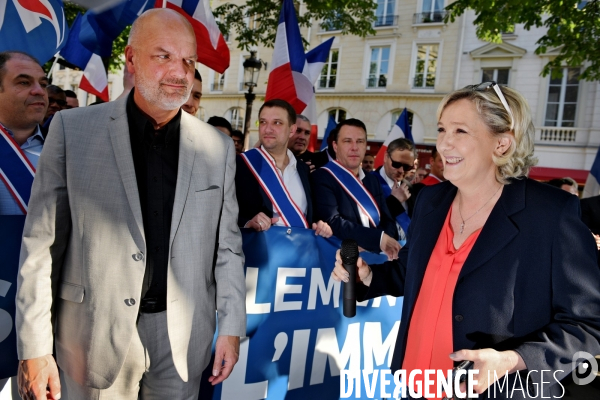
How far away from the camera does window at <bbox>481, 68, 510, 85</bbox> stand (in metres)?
20.0

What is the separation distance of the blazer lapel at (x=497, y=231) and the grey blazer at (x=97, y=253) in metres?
1.04

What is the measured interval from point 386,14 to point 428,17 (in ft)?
7.46

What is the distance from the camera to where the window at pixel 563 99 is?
Answer: 60.3ft

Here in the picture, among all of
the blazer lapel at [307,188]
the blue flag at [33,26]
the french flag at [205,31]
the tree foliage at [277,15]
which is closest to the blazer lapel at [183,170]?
the blazer lapel at [307,188]

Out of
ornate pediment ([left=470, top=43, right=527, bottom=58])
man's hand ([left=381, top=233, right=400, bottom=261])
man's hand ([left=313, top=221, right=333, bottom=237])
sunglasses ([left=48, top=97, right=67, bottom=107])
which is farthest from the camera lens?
ornate pediment ([left=470, top=43, right=527, bottom=58])

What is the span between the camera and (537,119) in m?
19.1

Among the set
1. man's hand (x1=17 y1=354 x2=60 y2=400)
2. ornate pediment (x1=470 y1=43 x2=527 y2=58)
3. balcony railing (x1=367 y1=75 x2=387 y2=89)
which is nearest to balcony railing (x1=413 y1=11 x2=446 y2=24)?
ornate pediment (x1=470 y1=43 x2=527 y2=58)

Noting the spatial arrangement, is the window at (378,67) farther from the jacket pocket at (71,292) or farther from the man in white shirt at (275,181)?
the jacket pocket at (71,292)

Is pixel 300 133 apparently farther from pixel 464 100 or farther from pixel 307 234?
pixel 464 100

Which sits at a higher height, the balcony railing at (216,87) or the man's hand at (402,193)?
the balcony railing at (216,87)

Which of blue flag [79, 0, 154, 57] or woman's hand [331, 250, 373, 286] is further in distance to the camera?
blue flag [79, 0, 154, 57]

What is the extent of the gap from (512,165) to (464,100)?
0.33 m

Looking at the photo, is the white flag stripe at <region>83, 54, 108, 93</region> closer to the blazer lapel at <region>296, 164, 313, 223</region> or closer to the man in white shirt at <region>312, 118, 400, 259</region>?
the man in white shirt at <region>312, 118, 400, 259</region>

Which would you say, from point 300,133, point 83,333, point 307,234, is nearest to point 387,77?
point 300,133
